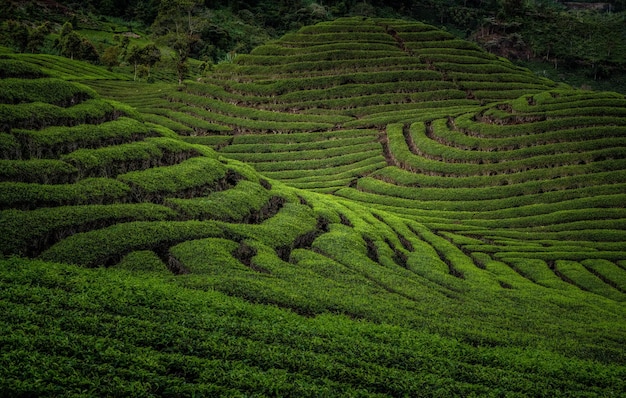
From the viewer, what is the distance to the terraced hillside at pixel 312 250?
16641 millimetres

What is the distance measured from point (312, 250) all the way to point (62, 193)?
1563 centimetres

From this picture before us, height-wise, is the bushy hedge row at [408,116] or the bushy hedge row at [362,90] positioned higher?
the bushy hedge row at [362,90]

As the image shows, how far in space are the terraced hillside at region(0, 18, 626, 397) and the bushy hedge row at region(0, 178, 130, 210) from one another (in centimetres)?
11

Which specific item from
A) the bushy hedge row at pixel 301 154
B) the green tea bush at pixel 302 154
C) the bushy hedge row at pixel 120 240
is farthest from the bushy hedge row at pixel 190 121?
the bushy hedge row at pixel 120 240

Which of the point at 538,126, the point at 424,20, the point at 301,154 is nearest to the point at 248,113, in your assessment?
the point at 301,154

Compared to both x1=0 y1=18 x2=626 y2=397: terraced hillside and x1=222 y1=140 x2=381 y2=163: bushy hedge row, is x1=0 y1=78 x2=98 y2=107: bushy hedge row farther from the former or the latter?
x1=222 y1=140 x2=381 y2=163: bushy hedge row

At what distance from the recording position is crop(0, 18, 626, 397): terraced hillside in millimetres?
16641

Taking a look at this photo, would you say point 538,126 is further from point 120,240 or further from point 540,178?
point 120,240

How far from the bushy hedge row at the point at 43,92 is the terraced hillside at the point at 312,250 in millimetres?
160

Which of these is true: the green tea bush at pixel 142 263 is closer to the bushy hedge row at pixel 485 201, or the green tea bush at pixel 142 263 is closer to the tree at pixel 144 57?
the bushy hedge row at pixel 485 201

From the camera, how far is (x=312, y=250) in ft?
114

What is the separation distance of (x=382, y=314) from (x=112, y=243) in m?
13.7

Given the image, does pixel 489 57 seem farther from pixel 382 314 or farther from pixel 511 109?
pixel 382 314

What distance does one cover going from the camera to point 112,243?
2575 cm
